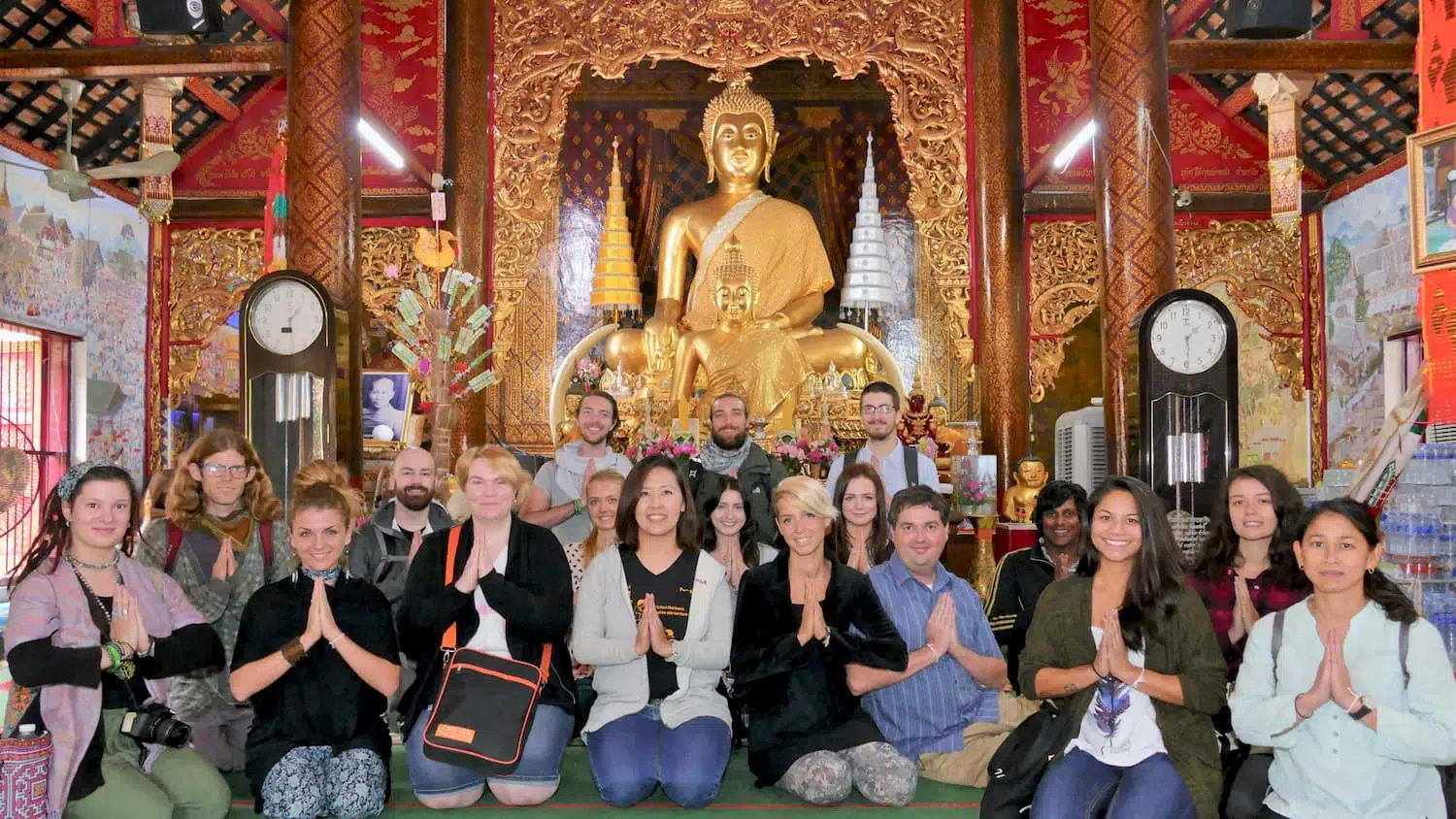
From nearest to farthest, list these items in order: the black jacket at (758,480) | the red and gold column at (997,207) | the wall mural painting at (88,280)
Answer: the black jacket at (758,480) < the red and gold column at (997,207) < the wall mural painting at (88,280)

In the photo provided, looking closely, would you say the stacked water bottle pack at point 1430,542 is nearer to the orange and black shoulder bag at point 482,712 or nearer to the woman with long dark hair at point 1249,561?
the woman with long dark hair at point 1249,561

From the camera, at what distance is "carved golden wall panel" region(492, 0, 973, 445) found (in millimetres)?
9242

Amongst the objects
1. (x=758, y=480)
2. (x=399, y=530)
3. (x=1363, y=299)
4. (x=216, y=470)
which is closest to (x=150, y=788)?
(x=216, y=470)

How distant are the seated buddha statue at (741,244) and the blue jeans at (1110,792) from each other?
6811mm

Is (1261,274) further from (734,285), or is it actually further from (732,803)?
(732,803)

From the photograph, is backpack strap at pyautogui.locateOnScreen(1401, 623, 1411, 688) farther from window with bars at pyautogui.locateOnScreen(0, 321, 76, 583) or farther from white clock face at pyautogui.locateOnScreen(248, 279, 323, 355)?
window with bars at pyautogui.locateOnScreen(0, 321, 76, 583)

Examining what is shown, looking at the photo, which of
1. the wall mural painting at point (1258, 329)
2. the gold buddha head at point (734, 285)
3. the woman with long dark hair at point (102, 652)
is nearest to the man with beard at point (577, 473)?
the woman with long dark hair at point (102, 652)

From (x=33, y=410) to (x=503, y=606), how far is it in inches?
315

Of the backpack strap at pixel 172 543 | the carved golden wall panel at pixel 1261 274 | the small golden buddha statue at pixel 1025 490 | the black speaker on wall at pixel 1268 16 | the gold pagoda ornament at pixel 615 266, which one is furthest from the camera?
the gold pagoda ornament at pixel 615 266

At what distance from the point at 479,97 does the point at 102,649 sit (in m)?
6.63

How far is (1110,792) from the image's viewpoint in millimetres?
3248

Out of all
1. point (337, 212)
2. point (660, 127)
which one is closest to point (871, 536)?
point (337, 212)

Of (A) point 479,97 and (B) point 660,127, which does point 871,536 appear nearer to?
(A) point 479,97

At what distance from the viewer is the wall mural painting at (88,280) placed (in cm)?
970
